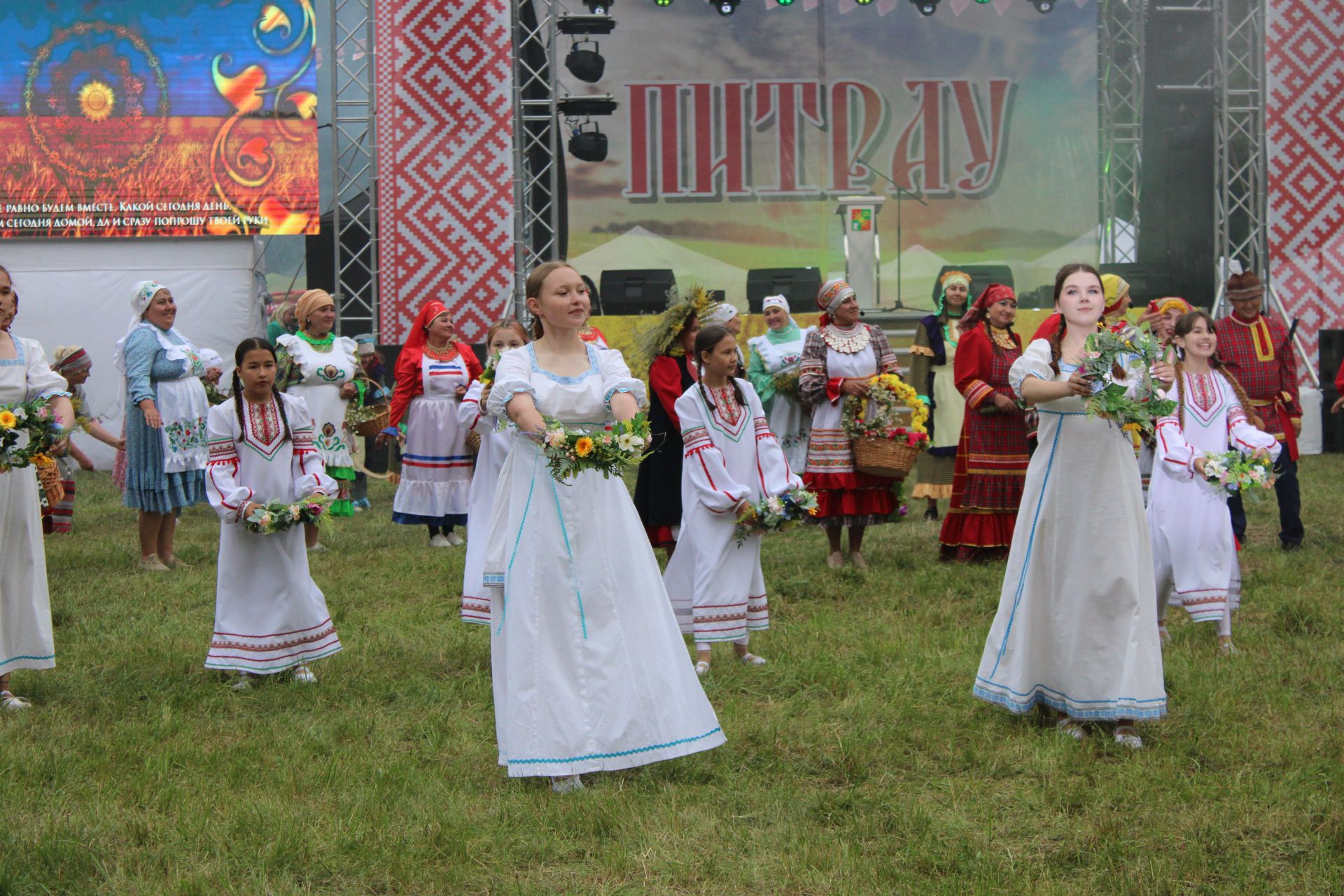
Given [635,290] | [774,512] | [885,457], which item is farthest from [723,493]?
[635,290]

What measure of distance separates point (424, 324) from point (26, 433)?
4147mm

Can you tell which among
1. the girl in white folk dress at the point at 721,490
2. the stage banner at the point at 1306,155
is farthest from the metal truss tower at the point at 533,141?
the girl in white folk dress at the point at 721,490

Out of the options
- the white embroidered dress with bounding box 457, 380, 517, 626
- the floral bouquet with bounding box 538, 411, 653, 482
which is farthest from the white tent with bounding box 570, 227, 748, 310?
the floral bouquet with bounding box 538, 411, 653, 482

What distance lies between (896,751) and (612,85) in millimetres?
13965

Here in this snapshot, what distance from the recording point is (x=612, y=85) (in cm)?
1727

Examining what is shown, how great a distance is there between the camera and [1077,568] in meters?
4.61

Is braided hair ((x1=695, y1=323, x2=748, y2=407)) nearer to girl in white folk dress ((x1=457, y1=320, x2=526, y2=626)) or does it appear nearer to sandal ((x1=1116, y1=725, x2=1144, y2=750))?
girl in white folk dress ((x1=457, y1=320, x2=526, y2=626))

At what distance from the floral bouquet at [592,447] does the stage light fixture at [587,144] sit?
524 inches

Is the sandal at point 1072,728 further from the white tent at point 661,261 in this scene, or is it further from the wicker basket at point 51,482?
the white tent at point 661,261

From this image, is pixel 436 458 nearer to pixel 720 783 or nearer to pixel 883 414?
pixel 883 414

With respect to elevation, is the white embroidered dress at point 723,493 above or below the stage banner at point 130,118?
below

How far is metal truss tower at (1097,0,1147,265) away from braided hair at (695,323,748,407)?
1179 cm

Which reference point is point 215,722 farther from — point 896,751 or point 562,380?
point 896,751

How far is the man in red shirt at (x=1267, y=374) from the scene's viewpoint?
869cm
